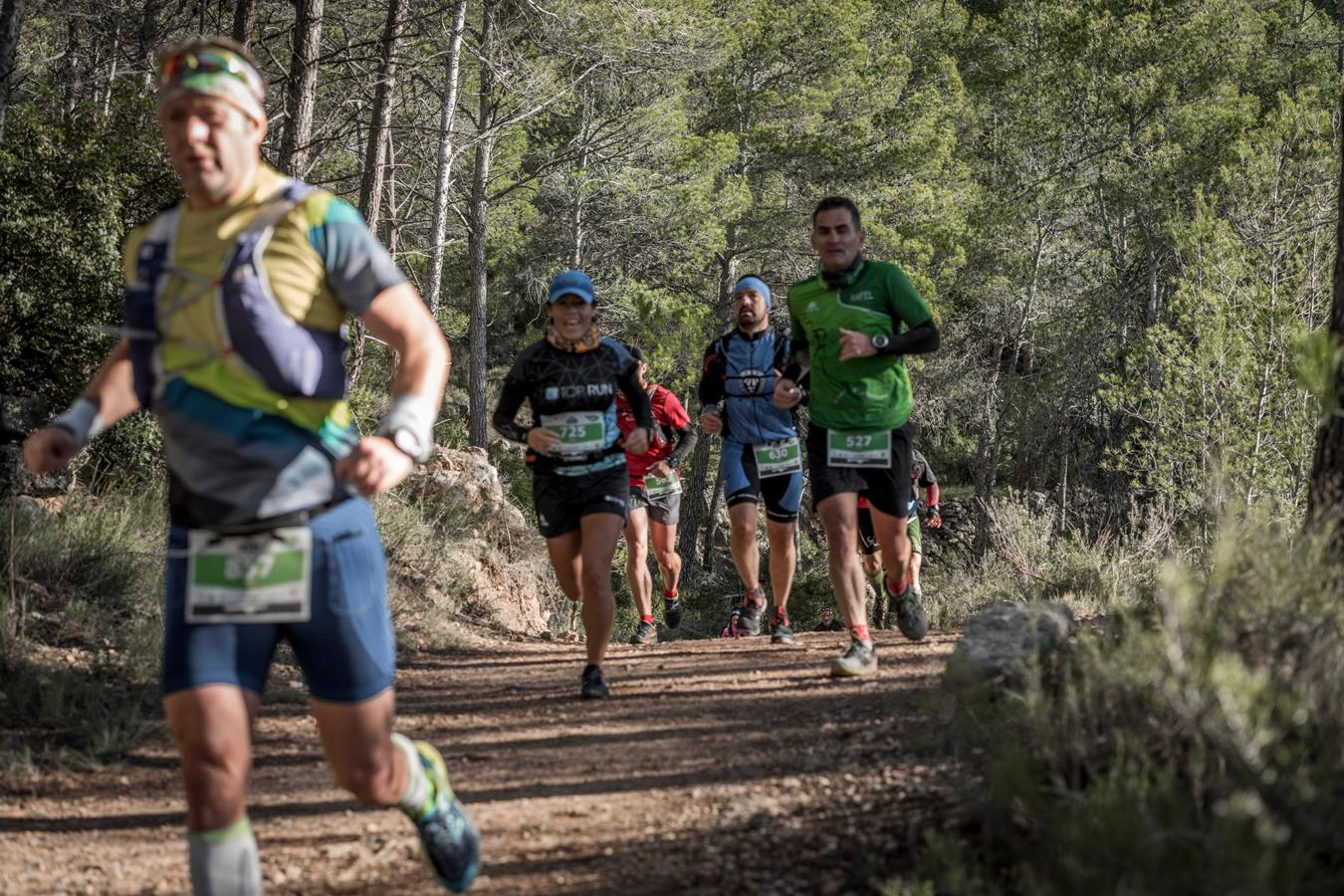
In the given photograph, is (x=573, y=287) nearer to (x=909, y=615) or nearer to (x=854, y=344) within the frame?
(x=854, y=344)

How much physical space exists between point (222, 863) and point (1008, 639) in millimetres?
3276

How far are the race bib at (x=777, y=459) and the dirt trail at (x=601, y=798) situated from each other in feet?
6.46

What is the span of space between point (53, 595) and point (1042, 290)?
28944mm

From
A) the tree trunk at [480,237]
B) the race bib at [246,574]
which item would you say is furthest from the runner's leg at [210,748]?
the tree trunk at [480,237]

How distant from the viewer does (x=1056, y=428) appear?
3319 cm

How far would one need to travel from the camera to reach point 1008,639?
5.26 m

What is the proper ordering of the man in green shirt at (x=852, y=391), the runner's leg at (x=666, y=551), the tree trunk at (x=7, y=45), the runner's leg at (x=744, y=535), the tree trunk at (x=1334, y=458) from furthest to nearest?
the tree trunk at (x=7, y=45)
the runner's leg at (x=666, y=551)
the runner's leg at (x=744, y=535)
the man in green shirt at (x=852, y=391)
the tree trunk at (x=1334, y=458)

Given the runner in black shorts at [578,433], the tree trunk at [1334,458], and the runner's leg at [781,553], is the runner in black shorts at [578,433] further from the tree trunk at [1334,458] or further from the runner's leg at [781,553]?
the tree trunk at [1334,458]

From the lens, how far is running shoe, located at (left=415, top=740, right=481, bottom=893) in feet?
11.5

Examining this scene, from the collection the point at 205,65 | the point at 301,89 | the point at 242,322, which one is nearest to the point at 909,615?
the point at 242,322

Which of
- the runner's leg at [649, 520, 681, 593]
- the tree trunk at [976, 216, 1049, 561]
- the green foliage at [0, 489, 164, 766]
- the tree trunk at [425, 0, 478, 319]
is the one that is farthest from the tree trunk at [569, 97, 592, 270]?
the green foliage at [0, 489, 164, 766]

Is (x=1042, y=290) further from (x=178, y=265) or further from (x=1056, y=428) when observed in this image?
(x=178, y=265)

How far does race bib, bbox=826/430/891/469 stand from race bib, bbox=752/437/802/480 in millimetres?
2086

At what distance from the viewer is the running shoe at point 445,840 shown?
137 inches
